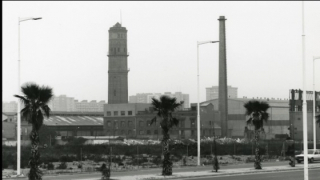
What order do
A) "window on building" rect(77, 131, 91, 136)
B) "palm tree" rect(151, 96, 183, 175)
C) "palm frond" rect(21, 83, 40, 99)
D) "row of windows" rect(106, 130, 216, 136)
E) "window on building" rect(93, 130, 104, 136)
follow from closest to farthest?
1. "palm frond" rect(21, 83, 40, 99)
2. "palm tree" rect(151, 96, 183, 175)
3. "row of windows" rect(106, 130, 216, 136)
4. "window on building" rect(77, 131, 91, 136)
5. "window on building" rect(93, 130, 104, 136)

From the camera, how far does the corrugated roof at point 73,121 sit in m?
116

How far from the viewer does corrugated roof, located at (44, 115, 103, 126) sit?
4562 inches

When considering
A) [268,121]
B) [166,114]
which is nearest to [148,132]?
[268,121]

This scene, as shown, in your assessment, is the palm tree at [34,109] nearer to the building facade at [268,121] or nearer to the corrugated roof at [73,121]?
the building facade at [268,121]

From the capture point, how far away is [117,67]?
129750mm

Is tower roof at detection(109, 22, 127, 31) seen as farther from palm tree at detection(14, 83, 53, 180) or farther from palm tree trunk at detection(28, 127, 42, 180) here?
palm tree trunk at detection(28, 127, 42, 180)

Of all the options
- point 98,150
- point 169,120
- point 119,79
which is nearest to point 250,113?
point 169,120

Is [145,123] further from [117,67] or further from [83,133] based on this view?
[117,67]

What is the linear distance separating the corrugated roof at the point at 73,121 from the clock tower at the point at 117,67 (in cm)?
626

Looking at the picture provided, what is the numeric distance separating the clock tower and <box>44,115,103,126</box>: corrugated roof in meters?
6.26

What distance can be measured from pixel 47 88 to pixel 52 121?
89949 millimetres

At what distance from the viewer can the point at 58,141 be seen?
9425cm

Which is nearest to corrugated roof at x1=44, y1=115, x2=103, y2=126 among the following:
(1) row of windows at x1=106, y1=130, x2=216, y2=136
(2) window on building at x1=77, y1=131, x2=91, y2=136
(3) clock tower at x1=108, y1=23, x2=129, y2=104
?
(2) window on building at x1=77, y1=131, x2=91, y2=136

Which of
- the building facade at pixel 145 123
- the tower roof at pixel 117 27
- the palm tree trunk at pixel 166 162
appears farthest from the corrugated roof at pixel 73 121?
the palm tree trunk at pixel 166 162
